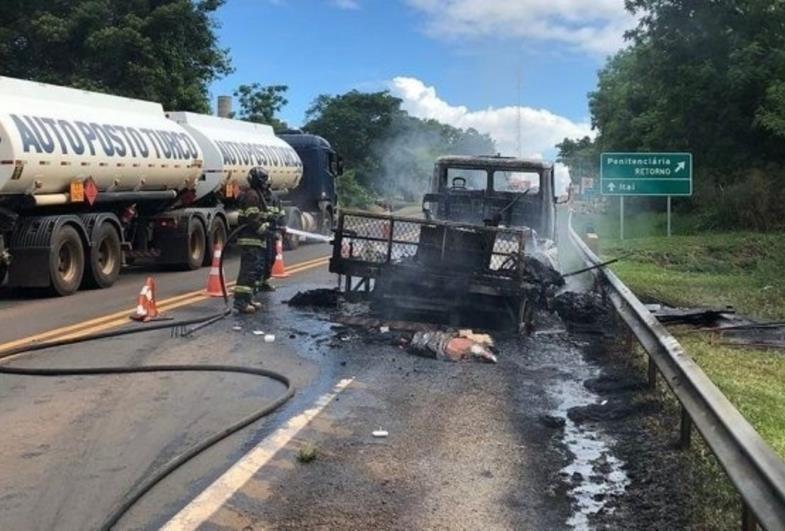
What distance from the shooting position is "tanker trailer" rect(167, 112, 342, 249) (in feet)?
55.8

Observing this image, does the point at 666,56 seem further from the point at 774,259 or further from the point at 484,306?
the point at 484,306

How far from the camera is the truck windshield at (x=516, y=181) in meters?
11.4

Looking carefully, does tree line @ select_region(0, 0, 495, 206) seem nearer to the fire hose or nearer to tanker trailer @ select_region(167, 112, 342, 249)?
tanker trailer @ select_region(167, 112, 342, 249)

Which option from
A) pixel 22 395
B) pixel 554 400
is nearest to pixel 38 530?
pixel 22 395

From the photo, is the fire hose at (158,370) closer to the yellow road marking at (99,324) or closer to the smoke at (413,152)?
the yellow road marking at (99,324)

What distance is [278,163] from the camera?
20.8m

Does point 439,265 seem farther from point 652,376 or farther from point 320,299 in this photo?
point 652,376

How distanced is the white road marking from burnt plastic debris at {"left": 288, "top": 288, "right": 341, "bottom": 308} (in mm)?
4788

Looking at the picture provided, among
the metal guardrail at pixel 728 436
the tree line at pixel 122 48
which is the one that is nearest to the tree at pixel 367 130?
the tree line at pixel 122 48

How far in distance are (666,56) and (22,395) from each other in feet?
78.1

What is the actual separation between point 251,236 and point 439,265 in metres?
2.92

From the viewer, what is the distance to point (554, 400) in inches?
258

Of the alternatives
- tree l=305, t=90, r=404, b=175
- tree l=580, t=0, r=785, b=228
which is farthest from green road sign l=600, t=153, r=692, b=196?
tree l=305, t=90, r=404, b=175

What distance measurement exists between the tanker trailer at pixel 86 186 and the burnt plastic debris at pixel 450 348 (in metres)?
5.91
